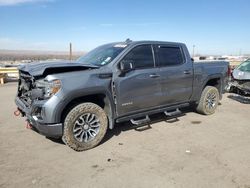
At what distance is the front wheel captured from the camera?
4798mm

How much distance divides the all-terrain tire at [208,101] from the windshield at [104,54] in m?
2.98

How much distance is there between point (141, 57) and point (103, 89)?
1.27m

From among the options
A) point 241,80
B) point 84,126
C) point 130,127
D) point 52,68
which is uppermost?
point 52,68

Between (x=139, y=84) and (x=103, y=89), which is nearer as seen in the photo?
(x=103, y=89)

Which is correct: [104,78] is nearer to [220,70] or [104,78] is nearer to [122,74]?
[122,74]

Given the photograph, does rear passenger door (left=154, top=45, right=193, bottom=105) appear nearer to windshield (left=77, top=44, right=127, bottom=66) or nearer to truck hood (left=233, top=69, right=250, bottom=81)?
windshield (left=77, top=44, right=127, bottom=66)

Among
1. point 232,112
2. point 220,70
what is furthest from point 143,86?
point 232,112


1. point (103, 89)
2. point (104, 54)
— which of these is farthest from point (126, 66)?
point (104, 54)

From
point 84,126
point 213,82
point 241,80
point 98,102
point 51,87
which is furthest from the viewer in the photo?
point 241,80

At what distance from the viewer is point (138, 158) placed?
4656 millimetres

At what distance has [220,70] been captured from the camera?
7793 mm

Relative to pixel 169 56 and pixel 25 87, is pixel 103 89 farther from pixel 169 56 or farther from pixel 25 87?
pixel 169 56

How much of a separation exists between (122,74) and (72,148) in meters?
1.68

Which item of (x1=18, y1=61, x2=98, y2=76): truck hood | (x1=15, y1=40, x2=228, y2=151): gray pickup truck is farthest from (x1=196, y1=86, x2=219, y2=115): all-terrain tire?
(x1=18, y1=61, x2=98, y2=76): truck hood
